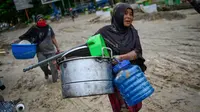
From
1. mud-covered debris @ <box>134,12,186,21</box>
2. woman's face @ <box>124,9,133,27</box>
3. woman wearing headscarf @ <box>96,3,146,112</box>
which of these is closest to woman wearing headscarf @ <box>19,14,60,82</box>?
woman wearing headscarf @ <box>96,3,146,112</box>

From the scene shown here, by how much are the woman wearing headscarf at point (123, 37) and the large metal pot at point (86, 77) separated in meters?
0.44

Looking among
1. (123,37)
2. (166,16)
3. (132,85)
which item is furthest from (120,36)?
(166,16)

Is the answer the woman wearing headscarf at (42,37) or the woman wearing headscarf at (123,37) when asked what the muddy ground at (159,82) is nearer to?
the woman wearing headscarf at (42,37)

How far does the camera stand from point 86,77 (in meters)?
1.99

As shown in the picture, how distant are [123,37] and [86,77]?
773mm

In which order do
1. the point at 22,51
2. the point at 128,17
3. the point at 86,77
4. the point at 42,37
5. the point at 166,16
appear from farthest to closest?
the point at 166,16 < the point at 42,37 < the point at 22,51 < the point at 128,17 < the point at 86,77

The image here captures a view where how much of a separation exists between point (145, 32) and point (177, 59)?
12.3 ft

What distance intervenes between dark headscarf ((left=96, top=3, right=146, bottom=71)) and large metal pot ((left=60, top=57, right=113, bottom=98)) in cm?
48

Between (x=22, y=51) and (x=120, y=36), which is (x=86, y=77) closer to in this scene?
(x=120, y=36)

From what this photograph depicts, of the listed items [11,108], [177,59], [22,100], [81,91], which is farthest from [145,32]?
[81,91]

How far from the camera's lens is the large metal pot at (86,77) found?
1982 millimetres

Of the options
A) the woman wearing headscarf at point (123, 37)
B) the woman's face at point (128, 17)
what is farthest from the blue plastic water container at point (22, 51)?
the woman's face at point (128, 17)

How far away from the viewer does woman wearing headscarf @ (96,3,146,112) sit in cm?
248

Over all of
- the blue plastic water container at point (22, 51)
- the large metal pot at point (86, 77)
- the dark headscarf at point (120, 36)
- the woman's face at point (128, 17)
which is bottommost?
the blue plastic water container at point (22, 51)
